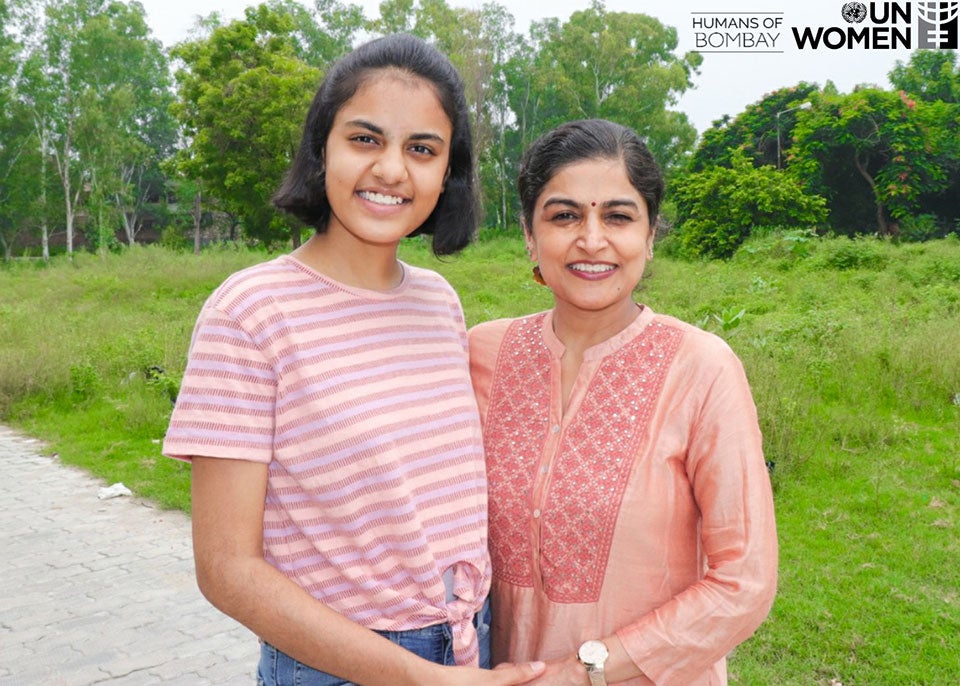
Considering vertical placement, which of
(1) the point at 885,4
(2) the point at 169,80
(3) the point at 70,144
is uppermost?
(2) the point at 169,80

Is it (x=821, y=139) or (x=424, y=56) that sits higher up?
(x=821, y=139)

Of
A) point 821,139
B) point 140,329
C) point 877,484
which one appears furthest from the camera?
point 821,139

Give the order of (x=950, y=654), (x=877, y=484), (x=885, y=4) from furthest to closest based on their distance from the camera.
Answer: (x=885, y=4)
(x=877, y=484)
(x=950, y=654)

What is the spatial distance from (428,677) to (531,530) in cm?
34

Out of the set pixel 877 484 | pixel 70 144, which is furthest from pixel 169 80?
pixel 877 484

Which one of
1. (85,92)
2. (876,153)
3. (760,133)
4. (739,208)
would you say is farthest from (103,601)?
(85,92)

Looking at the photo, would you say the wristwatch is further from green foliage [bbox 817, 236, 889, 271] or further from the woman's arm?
green foliage [bbox 817, 236, 889, 271]

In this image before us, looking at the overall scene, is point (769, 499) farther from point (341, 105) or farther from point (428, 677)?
point (341, 105)

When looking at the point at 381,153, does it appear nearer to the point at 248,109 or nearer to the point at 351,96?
the point at 351,96

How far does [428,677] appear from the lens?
52.8 inches

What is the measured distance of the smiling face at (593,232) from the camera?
160cm

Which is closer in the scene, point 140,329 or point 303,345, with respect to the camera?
point 303,345

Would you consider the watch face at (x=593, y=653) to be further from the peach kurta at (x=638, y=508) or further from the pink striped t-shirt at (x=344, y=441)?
the pink striped t-shirt at (x=344, y=441)

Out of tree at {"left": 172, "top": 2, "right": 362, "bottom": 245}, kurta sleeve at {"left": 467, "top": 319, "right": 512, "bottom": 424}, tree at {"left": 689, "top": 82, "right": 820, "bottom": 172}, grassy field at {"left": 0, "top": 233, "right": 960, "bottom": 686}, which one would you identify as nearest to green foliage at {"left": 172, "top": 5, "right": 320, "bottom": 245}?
tree at {"left": 172, "top": 2, "right": 362, "bottom": 245}
